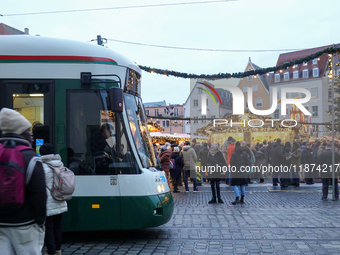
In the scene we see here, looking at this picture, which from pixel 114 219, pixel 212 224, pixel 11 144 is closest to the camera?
pixel 11 144

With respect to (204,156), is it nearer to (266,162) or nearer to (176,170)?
(176,170)

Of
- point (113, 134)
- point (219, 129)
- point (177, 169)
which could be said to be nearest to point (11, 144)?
point (113, 134)

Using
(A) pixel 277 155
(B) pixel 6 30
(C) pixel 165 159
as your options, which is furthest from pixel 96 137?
(B) pixel 6 30

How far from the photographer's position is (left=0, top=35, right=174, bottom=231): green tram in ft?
22.4

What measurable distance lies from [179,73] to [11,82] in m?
9.65

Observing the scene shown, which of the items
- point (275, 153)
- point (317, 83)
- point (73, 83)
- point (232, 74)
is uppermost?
point (317, 83)

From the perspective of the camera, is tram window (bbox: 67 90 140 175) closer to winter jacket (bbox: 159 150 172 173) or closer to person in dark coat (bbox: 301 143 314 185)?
winter jacket (bbox: 159 150 172 173)

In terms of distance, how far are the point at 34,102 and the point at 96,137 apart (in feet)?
3.71

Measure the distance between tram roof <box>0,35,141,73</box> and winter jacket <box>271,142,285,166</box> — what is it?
11169 mm

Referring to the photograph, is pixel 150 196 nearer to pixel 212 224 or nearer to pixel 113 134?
pixel 113 134

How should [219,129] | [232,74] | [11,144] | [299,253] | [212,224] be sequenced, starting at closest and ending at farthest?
[11,144] < [299,253] < [212,224] < [232,74] < [219,129]

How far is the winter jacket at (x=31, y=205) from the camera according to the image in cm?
327

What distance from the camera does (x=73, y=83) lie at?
7.04m

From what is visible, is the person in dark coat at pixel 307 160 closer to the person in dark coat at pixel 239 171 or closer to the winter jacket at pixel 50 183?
the person in dark coat at pixel 239 171
